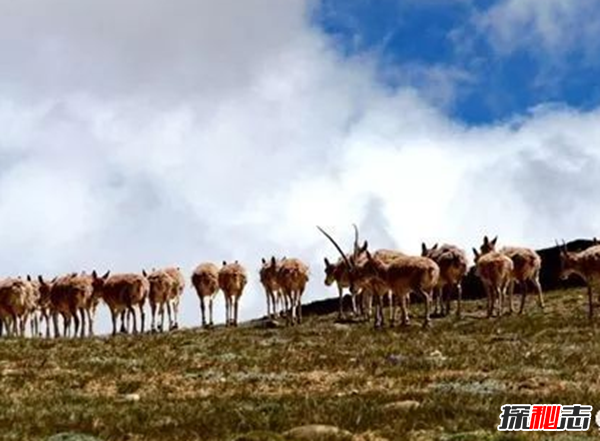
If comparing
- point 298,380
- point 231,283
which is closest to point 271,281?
point 231,283

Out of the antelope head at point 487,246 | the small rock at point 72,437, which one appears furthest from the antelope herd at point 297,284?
the small rock at point 72,437

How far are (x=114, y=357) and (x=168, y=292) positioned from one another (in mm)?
24127

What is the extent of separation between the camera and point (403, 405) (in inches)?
825

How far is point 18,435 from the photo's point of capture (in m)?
19.2

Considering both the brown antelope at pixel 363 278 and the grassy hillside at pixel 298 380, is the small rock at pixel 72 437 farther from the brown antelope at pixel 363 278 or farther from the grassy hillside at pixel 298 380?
the brown antelope at pixel 363 278


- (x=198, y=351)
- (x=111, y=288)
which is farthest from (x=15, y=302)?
(x=198, y=351)

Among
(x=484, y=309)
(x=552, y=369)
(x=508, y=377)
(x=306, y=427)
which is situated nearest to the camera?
(x=306, y=427)

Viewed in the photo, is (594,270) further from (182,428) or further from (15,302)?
(182,428)

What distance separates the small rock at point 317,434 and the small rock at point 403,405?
2523 millimetres

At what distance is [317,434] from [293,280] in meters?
39.5

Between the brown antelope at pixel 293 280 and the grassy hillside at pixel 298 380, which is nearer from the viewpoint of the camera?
the grassy hillside at pixel 298 380

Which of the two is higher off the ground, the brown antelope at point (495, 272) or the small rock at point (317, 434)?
the brown antelope at point (495, 272)

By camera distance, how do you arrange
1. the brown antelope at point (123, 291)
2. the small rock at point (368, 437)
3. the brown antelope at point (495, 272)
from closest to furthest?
the small rock at point (368, 437)
the brown antelope at point (495, 272)
the brown antelope at point (123, 291)

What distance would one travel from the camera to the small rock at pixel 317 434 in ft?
57.5
